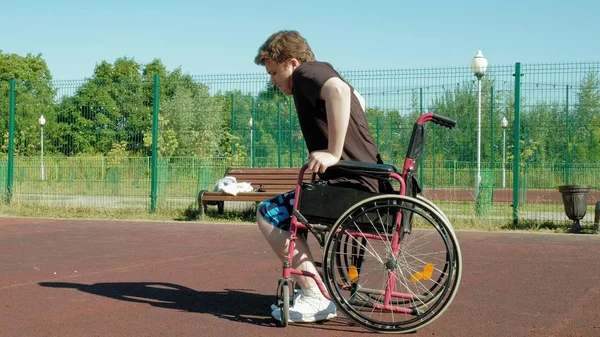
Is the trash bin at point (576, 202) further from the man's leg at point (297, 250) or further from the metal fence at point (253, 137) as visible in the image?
the man's leg at point (297, 250)

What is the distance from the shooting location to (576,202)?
1186 cm

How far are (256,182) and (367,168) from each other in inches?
379

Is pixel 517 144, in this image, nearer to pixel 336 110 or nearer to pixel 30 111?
pixel 336 110

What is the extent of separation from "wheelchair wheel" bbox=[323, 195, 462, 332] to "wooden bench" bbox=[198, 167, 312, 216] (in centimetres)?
856

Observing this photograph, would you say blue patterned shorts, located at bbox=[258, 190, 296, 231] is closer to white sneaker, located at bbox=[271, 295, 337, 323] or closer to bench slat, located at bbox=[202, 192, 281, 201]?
white sneaker, located at bbox=[271, 295, 337, 323]

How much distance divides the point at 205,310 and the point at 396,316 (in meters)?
1.25

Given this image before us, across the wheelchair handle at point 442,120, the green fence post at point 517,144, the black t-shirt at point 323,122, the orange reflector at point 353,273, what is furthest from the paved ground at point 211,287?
the green fence post at point 517,144

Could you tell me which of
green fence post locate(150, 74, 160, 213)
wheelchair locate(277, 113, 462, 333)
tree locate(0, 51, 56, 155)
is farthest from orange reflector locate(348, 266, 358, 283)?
tree locate(0, 51, 56, 155)

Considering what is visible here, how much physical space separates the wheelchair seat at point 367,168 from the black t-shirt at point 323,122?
0.41ft

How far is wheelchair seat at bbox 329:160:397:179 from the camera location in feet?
15.1

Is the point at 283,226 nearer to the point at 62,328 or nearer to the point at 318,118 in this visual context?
the point at 318,118

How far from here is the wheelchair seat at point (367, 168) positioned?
4598mm

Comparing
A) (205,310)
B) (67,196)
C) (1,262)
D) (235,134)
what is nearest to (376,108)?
(235,134)

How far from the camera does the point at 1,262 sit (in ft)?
26.6
